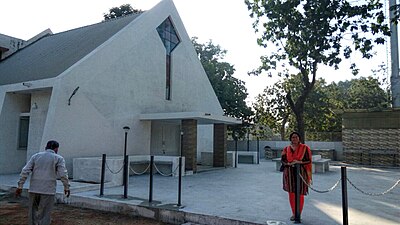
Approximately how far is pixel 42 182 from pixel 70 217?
1.86 m

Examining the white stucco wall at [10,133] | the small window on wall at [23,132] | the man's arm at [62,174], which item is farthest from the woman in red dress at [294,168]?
the small window on wall at [23,132]

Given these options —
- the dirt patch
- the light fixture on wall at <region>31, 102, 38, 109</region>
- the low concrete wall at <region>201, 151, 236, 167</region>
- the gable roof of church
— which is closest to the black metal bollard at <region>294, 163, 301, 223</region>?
the dirt patch

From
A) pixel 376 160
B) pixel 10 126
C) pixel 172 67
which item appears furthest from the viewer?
pixel 376 160

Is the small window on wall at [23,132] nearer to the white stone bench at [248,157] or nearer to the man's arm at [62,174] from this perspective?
the man's arm at [62,174]

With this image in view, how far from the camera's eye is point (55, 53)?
15977 mm

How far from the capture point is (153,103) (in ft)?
55.8

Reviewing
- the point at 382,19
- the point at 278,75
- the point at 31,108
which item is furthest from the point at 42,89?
the point at 382,19

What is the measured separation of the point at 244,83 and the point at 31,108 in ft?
64.7

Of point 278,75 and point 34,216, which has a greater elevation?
point 278,75

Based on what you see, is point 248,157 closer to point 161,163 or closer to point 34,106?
point 161,163

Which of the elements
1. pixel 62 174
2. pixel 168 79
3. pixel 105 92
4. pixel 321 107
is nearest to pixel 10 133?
pixel 105 92

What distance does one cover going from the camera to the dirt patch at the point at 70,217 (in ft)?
21.5

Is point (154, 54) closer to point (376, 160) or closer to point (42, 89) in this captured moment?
point (42, 89)

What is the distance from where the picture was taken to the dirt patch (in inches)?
258
